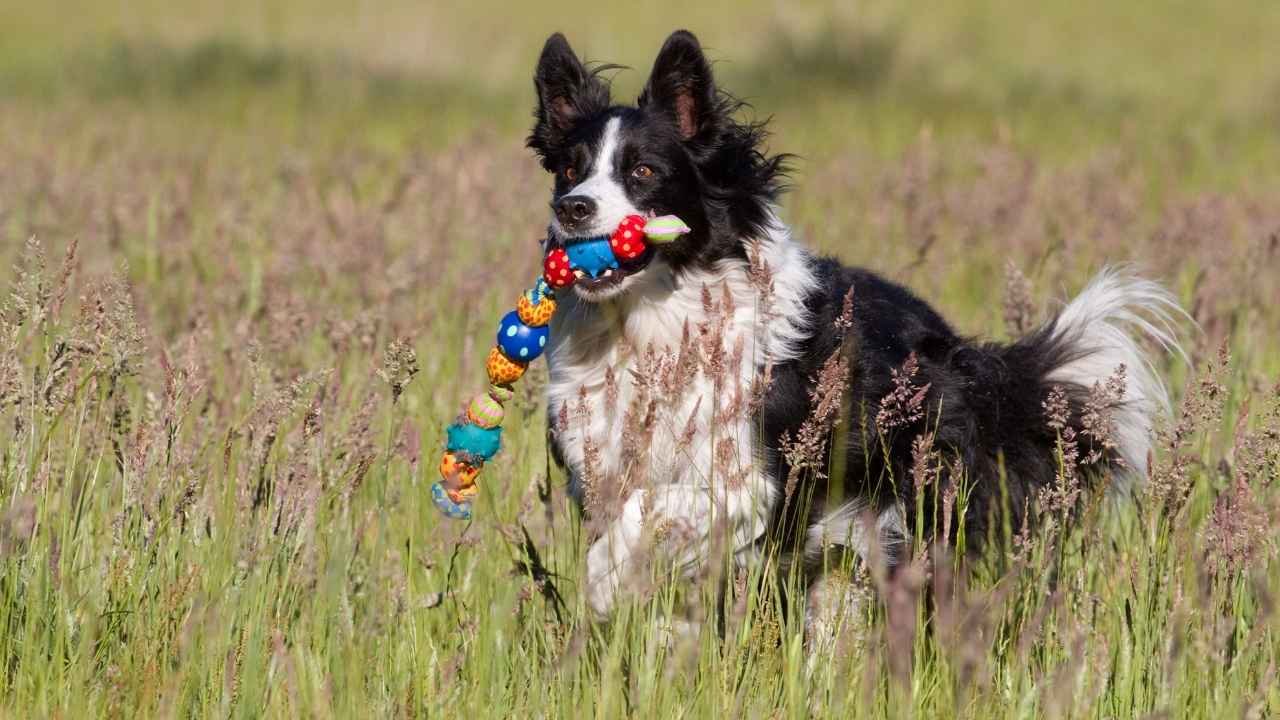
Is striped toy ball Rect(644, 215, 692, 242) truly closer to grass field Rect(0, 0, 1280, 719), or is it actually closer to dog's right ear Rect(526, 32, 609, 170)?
grass field Rect(0, 0, 1280, 719)

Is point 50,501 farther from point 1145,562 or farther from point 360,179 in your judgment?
point 360,179

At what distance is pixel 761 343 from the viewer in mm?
3818

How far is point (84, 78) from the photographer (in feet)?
42.5

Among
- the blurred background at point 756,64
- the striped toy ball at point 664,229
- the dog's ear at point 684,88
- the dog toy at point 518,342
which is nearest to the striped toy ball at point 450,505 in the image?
the dog toy at point 518,342

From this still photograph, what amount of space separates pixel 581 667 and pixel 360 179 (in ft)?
20.4

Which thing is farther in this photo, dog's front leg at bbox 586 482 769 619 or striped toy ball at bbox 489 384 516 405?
striped toy ball at bbox 489 384 516 405

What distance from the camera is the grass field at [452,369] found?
2.94 m

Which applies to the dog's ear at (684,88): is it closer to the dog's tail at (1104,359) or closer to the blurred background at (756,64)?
the dog's tail at (1104,359)

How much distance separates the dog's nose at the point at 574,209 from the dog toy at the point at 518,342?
8cm

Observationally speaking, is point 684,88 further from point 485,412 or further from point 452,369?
point 452,369

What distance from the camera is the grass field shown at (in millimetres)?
2938

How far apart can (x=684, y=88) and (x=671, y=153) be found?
228 millimetres

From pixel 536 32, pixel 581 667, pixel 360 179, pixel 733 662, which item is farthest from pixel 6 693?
pixel 536 32

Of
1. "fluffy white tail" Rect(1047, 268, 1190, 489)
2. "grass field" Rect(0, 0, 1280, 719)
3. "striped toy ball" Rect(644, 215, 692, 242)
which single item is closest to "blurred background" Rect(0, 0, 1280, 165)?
"grass field" Rect(0, 0, 1280, 719)
